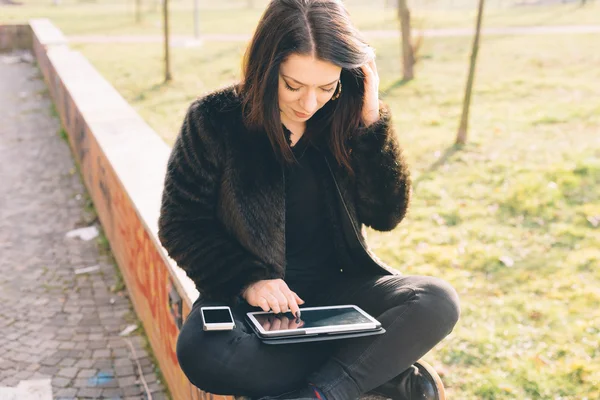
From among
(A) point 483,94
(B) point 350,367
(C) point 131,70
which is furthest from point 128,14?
(B) point 350,367

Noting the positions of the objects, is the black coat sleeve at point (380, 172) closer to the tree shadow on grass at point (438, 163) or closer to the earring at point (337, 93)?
the earring at point (337, 93)

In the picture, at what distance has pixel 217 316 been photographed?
95.2 inches

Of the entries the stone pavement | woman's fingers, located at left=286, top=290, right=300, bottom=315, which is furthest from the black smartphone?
the stone pavement

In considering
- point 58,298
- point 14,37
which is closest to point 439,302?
point 58,298

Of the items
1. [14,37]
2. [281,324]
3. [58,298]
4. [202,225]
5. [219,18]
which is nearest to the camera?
[281,324]

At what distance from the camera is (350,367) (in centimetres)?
232

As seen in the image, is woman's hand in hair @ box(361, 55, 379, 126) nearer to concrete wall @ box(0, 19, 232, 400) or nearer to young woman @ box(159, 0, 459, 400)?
young woman @ box(159, 0, 459, 400)

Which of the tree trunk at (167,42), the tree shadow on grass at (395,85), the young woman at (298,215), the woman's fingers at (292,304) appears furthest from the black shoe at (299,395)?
the tree trunk at (167,42)

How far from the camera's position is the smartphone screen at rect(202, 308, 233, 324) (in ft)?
7.80

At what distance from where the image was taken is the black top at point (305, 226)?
2824mm

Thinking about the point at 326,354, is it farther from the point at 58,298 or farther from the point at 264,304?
the point at 58,298

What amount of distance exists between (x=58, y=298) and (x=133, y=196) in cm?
104

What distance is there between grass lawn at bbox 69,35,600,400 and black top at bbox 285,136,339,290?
0.56m

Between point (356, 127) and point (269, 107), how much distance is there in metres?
0.42
